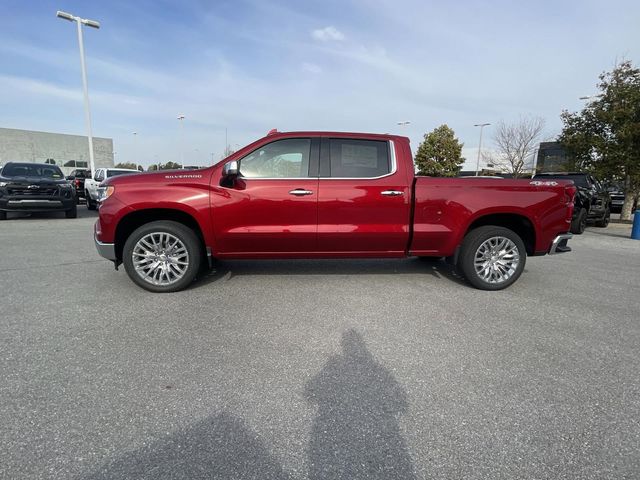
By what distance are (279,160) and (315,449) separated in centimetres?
341

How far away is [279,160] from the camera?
461 centimetres

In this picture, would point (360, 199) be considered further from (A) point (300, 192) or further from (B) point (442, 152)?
(B) point (442, 152)

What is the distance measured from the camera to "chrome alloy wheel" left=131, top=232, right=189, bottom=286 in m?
4.45

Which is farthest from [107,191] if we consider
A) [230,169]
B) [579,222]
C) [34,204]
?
[579,222]

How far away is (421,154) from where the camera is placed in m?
42.4

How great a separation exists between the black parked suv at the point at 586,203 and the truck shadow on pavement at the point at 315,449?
10.1m

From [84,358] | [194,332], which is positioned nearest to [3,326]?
[84,358]

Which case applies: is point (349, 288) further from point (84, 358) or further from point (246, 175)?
point (84, 358)

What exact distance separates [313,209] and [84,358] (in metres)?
2.74

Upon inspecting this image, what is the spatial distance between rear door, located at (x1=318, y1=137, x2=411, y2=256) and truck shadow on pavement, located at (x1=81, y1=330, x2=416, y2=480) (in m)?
2.37

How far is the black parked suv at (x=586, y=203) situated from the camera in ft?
35.8

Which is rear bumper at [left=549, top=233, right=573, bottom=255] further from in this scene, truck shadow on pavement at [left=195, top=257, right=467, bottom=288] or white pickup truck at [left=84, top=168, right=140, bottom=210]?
white pickup truck at [left=84, top=168, right=140, bottom=210]

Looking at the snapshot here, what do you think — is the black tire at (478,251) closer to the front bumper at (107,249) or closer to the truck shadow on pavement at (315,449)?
the truck shadow on pavement at (315,449)

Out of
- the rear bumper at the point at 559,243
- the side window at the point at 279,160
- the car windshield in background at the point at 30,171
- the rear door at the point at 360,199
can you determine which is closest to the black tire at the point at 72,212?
the car windshield in background at the point at 30,171
